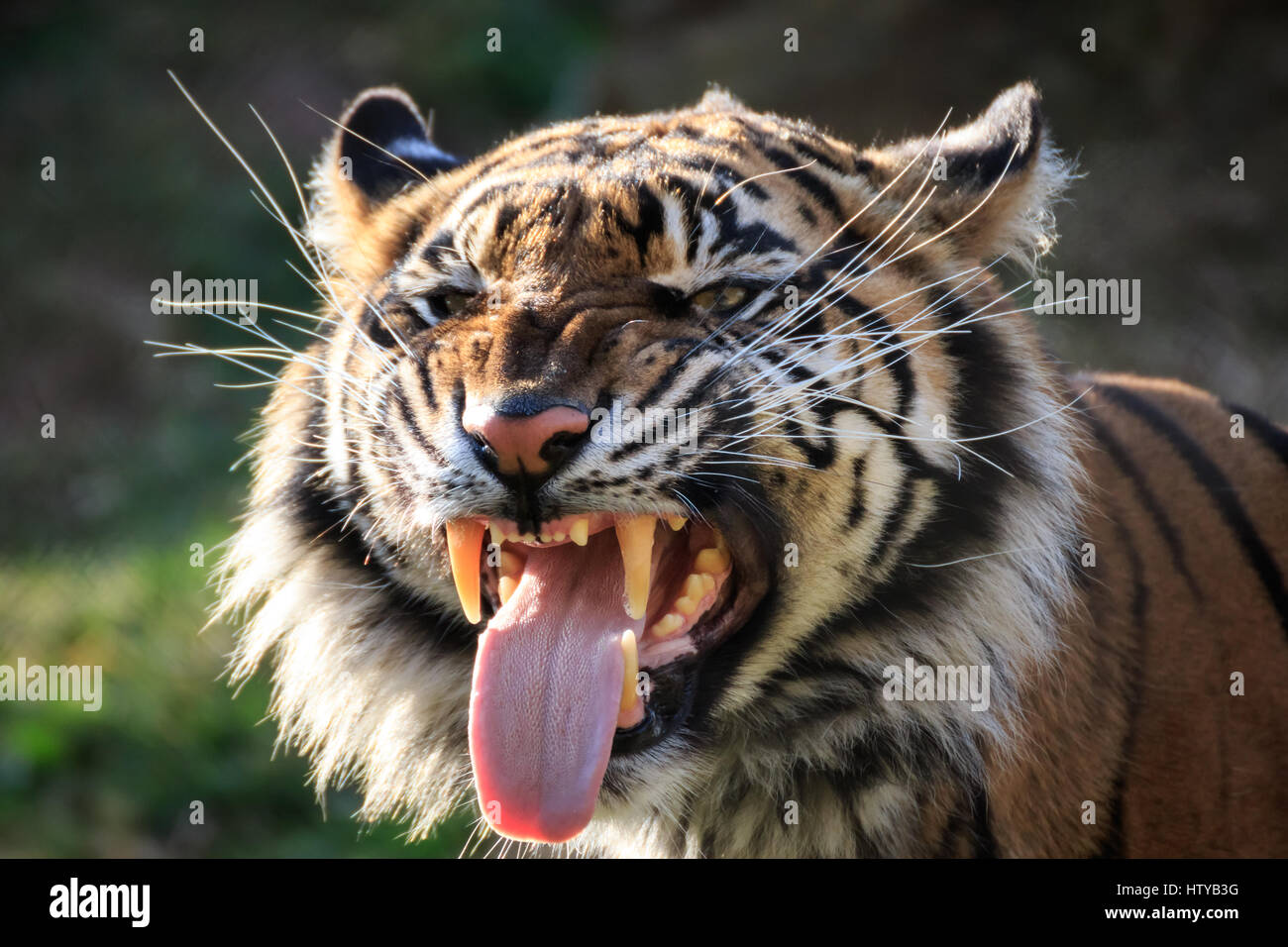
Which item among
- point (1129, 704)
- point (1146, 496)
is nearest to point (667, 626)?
point (1129, 704)

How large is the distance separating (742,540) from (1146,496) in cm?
108

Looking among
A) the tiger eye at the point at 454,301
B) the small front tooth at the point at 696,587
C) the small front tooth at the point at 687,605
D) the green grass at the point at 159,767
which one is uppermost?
the tiger eye at the point at 454,301

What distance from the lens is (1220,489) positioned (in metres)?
2.79

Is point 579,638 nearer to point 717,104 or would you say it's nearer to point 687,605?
point 687,605

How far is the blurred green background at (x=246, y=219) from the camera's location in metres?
4.16

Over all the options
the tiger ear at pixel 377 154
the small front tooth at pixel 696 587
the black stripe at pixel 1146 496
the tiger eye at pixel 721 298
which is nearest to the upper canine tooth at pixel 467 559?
the small front tooth at pixel 696 587

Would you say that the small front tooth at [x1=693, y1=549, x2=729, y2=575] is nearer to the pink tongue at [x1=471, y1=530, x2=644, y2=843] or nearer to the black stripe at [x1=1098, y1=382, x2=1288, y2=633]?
the pink tongue at [x1=471, y1=530, x2=644, y2=843]

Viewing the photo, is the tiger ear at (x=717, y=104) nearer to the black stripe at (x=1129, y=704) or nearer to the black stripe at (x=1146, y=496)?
the black stripe at (x=1146, y=496)

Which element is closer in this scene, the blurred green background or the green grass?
the green grass

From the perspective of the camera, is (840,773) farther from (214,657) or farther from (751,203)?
(214,657)

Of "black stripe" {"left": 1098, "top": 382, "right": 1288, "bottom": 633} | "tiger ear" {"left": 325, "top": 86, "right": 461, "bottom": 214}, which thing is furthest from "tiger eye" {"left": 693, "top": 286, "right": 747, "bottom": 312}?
"black stripe" {"left": 1098, "top": 382, "right": 1288, "bottom": 633}

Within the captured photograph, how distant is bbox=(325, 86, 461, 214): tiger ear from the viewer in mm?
2762

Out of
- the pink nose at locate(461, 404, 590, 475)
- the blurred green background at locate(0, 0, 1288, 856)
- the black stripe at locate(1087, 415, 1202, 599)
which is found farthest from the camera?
the blurred green background at locate(0, 0, 1288, 856)
